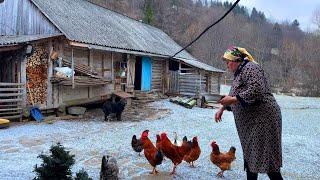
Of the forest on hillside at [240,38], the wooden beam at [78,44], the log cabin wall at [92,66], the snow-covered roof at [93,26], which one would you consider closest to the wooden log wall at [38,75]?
the log cabin wall at [92,66]

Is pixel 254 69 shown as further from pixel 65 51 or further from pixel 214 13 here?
pixel 214 13

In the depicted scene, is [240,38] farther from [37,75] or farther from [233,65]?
[233,65]

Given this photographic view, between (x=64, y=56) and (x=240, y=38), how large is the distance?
60.0 m

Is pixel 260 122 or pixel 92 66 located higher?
pixel 92 66

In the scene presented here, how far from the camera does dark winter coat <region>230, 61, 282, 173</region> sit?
3941 mm

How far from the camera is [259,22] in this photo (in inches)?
3433

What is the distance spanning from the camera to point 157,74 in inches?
886

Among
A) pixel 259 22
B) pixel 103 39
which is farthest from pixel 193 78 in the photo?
pixel 259 22

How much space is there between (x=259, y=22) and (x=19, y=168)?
3407 inches

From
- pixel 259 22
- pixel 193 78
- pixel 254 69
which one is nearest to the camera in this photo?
pixel 254 69

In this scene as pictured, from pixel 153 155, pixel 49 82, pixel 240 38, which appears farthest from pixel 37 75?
pixel 240 38

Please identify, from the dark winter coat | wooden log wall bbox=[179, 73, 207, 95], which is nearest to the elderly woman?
the dark winter coat

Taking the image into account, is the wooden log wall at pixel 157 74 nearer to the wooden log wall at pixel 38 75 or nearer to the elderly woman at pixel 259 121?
the wooden log wall at pixel 38 75

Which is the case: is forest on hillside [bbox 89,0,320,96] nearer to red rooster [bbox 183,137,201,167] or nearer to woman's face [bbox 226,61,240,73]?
red rooster [bbox 183,137,201,167]
